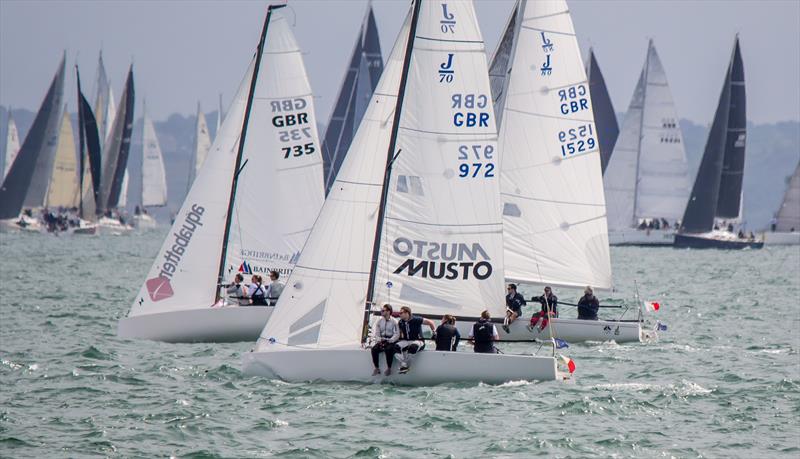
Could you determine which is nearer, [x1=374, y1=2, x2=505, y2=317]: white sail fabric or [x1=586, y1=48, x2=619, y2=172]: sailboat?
[x1=374, y1=2, x2=505, y2=317]: white sail fabric

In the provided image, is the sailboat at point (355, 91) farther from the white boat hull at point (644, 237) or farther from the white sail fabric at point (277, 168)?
the white sail fabric at point (277, 168)

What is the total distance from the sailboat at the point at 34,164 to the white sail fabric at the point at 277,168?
64.2 metres

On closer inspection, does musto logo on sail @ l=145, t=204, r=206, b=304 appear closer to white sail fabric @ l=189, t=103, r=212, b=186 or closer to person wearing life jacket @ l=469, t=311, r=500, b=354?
person wearing life jacket @ l=469, t=311, r=500, b=354

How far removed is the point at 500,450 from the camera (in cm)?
1705

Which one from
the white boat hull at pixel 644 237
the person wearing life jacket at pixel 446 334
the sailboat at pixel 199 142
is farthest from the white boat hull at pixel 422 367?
the sailboat at pixel 199 142

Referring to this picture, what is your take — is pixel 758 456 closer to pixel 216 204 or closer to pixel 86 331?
pixel 216 204

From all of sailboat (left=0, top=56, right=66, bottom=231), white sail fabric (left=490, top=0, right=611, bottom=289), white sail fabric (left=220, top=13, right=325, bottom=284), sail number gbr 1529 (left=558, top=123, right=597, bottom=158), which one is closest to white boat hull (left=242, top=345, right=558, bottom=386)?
white sail fabric (left=490, top=0, right=611, bottom=289)

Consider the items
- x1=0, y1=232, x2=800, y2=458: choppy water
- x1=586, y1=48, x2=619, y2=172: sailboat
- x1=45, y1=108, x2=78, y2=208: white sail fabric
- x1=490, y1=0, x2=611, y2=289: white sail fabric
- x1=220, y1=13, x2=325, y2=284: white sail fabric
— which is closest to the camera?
x1=0, y1=232, x2=800, y2=458: choppy water

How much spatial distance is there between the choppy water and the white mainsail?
2575 mm

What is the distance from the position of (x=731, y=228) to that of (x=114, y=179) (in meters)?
41.6

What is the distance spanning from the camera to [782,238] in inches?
3511

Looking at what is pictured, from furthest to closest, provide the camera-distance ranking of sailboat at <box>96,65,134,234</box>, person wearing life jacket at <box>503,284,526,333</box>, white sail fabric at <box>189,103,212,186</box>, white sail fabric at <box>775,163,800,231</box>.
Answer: white sail fabric at <box>189,103,212,186</box> < sailboat at <box>96,65,134,234</box> < white sail fabric at <box>775,163,800,231</box> < person wearing life jacket at <box>503,284,526,333</box>

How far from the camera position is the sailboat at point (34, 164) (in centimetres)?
9144

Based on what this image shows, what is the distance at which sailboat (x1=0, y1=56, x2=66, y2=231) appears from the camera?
91.4m
